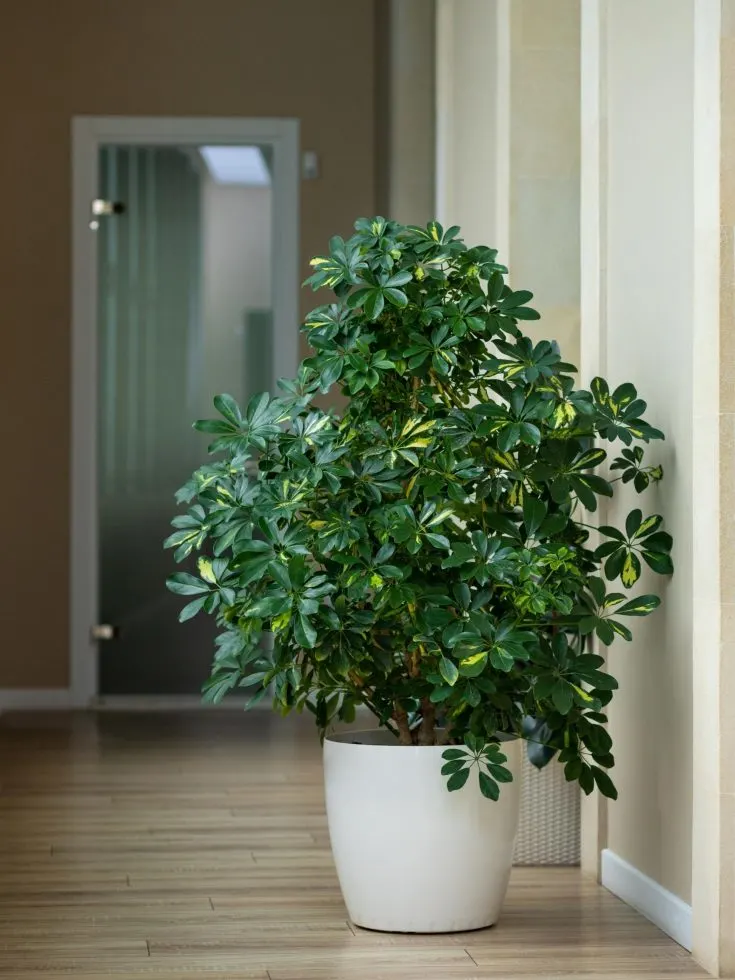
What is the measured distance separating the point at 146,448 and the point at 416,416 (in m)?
3.96

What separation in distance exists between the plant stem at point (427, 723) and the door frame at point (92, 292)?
12.1ft

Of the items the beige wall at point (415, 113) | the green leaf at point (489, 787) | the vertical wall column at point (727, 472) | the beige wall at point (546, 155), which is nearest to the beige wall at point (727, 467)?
the vertical wall column at point (727, 472)

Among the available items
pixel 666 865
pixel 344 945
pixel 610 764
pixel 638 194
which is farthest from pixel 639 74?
pixel 344 945

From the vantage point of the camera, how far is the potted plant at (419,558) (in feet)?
8.50

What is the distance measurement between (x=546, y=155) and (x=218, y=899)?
2064mm

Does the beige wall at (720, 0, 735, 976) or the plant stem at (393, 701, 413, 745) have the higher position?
the beige wall at (720, 0, 735, 976)

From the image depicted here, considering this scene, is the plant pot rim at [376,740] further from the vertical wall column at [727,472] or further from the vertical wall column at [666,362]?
the vertical wall column at [727,472]

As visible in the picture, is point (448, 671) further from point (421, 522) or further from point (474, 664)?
point (421, 522)

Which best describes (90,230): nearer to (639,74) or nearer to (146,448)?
(146,448)

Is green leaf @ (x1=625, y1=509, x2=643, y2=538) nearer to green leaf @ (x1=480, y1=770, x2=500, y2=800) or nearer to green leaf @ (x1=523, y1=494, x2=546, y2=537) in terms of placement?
green leaf @ (x1=523, y1=494, x2=546, y2=537)

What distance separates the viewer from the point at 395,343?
9.06 ft

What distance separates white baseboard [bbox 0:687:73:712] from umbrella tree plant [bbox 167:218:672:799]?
371cm

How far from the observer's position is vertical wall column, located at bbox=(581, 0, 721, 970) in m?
2.52

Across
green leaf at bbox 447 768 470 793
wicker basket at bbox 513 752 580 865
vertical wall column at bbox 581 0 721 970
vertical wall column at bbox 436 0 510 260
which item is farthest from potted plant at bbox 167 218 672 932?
vertical wall column at bbox 436 0 510 260
